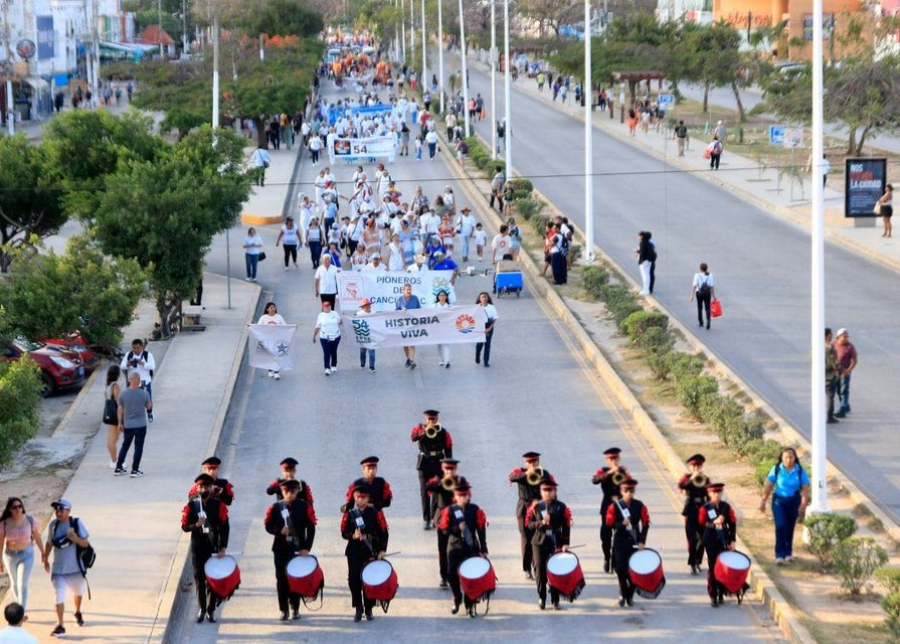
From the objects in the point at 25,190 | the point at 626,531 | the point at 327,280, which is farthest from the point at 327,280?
the point at 626,531

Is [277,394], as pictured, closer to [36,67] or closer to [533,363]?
[533,363]

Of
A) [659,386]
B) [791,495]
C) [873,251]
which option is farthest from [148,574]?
[873,251]

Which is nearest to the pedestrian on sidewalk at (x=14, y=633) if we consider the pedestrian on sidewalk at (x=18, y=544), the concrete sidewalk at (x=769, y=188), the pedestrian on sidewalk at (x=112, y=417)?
the pedestrian on sidewalk at (x=18, y=544)

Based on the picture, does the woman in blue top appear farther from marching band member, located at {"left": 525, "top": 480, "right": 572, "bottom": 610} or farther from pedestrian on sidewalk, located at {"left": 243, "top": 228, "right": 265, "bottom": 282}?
pedestrian on sidewalk, located at {"left": 243, "top": 228, "right": 265, "bottom": 282}

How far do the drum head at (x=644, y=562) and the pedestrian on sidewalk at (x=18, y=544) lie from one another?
5319mm

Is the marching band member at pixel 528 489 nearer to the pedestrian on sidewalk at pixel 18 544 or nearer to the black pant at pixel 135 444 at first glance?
the pedestrian on sidewalk at pixel 18 544

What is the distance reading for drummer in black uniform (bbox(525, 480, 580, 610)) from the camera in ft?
46.2

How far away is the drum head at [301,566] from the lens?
13.8 metres

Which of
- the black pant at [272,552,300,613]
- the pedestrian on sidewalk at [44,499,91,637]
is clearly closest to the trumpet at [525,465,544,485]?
the black pant at [272,552,300,613]

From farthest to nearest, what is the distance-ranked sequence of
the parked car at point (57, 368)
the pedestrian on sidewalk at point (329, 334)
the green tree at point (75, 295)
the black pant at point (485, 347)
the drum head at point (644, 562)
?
1. the black pant at point (485, 347)
2. the parked car at point (57, 368)
3. the pedestrian on sidewalk at point (329, 334)
4. the green tree at point (75, 295)
5. the drum head at point (644, 562)

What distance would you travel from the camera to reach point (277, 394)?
23516 mm

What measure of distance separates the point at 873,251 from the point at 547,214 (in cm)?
950

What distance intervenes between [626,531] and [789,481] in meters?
1.98

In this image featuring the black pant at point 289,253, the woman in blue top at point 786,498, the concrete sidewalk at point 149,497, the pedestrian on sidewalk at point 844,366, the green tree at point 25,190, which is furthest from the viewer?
the black pant at point 289,253
